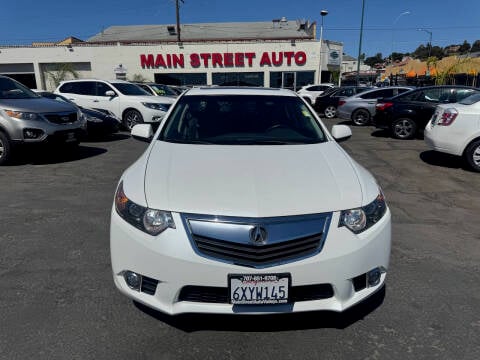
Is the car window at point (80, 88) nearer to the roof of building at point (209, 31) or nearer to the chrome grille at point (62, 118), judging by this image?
the chrome grille at point (62, 118)

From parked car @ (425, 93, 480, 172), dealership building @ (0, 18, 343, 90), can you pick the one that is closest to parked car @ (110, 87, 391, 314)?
parked car @ (425, 93, 480, 172)

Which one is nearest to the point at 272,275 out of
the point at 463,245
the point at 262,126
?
the point at 262,126

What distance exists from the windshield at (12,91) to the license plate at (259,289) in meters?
7.24

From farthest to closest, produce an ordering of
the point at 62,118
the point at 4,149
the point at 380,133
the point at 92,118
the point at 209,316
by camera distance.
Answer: the point at 380,133
the point at 92,118
the point at 62,118
the point at 4,149
the point at 209,316

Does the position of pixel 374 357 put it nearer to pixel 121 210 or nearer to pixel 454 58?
pixel 121 210

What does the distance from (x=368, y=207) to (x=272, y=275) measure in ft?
2.57

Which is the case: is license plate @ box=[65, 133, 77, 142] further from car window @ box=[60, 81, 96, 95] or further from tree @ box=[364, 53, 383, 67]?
tree @ box=[364, 53, 383, 67]

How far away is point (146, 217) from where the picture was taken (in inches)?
88.2

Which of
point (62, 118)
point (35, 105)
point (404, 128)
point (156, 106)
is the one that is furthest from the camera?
point (156, 106)

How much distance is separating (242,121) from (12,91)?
6.14m

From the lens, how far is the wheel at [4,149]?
7.00 meters

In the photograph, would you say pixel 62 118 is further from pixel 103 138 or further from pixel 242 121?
pixel 242 121

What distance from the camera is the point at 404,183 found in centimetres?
623

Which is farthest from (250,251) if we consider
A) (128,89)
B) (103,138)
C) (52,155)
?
(128,89)
